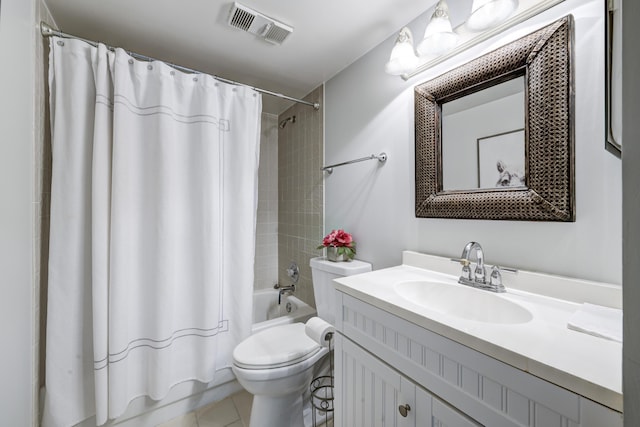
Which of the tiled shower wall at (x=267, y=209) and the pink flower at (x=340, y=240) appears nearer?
the pink flower at (x=340, y=240)

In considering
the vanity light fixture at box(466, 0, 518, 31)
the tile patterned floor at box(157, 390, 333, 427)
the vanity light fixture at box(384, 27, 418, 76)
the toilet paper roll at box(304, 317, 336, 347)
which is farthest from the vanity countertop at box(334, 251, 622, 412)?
the tile patterned floor at box(157, 390, 333, 427)

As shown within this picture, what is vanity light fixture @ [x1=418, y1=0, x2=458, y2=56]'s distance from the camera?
1050 mm

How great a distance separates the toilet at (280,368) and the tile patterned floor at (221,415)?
0.84 feet

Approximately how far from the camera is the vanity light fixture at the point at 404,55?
1.21 metres

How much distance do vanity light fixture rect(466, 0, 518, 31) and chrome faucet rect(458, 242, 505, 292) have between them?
0.80 meters

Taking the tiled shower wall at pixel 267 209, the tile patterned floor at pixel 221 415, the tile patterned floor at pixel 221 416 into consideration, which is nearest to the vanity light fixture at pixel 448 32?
the tiled shower wall at pixel 267 209

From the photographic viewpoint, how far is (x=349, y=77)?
1.72 metres

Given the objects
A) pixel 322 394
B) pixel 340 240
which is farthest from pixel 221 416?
pixel 340 240

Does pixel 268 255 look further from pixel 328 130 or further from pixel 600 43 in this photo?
pixel 600 43

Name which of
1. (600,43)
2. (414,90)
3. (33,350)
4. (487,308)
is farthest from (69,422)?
(600,43)

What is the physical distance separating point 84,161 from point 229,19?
1000 millimetres

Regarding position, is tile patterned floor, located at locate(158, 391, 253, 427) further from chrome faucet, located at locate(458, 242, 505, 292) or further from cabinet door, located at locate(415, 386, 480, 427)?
chrome faucet, located at locate(458, 242, 505, 292)
